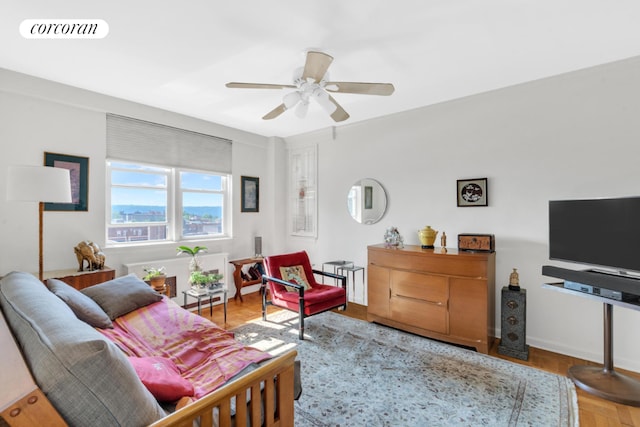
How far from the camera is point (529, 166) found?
2.98 m

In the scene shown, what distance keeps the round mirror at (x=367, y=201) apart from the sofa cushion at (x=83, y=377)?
11.1 feet

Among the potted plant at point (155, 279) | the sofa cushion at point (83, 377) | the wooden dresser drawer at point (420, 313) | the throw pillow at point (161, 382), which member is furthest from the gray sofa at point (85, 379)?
the wooden dresser drawer at point (420, 313)

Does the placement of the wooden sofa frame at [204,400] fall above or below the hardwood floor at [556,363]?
above

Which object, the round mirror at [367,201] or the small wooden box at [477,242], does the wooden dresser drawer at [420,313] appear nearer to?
the small wooden box at [477,242]

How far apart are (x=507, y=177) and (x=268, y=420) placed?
3.11m

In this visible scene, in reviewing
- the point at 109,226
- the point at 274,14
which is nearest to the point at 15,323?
the point at 274,14

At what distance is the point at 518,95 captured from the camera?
304cm

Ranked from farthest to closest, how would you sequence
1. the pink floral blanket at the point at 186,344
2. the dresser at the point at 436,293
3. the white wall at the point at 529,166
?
1. the dresser at the point at 436,293
2. the white wall at the point at 529,166
3. the pink floral blanket at the point at 186,344

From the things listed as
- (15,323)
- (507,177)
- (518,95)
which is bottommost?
(15,323)

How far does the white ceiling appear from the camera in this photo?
1.91 metres

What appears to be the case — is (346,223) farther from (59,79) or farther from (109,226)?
(59,79)

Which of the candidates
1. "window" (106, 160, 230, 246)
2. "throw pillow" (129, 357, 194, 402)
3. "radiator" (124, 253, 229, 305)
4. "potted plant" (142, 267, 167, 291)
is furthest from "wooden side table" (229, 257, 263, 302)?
"throw pillow" (129, 357, 194, 402)

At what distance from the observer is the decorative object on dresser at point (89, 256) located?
9.70 feet

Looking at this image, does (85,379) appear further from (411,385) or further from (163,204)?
(163,204)
